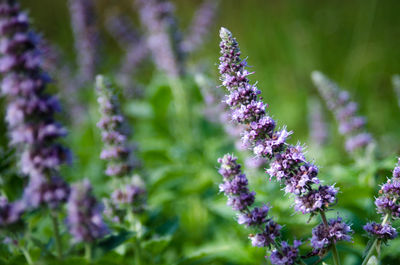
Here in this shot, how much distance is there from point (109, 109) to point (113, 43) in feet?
39.6

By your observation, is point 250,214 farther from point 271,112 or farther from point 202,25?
point 271,112

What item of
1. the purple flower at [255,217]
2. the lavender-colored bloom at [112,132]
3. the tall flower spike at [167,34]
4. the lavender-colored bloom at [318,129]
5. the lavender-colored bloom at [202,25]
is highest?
the lavender-colored bloom at [202,25]

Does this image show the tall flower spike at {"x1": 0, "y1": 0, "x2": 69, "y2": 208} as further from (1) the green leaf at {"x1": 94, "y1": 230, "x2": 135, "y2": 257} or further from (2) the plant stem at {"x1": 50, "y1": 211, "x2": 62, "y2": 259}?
(1) the green leaf at {"x1": 94, "y1": 230, "x2": 135, "y2": 257}

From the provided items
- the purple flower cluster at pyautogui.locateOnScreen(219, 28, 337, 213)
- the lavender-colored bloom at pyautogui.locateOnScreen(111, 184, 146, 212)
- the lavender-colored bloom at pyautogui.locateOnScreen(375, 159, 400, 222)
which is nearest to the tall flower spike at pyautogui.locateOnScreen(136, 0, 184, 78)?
the lavender-colored bloom at pyautogui.locateOnScreen(111, 184, 146, 212)

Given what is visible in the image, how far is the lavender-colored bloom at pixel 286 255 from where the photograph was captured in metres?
2.12

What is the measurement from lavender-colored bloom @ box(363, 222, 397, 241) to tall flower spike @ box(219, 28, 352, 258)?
33 centimetres

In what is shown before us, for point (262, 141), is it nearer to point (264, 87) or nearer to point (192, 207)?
point (192, 207)

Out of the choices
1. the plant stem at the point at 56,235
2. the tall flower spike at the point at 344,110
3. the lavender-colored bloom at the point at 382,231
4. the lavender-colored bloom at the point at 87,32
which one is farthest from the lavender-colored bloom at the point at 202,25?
the lavender-colored bloom at the point at 382,231

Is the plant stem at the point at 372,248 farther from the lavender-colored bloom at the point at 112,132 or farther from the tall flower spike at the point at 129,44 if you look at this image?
the tall flower spike at the point at 129,44

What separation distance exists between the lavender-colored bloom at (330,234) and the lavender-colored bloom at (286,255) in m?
0.11

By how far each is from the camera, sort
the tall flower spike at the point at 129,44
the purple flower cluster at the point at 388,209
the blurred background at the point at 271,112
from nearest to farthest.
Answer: the purple flower cluster at the point at 388,209
the blurred background at the point at 271,112
the tall flower spike at the point at 129,44

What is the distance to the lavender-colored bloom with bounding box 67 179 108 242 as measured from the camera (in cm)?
250

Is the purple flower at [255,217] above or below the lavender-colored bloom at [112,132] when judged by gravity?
below

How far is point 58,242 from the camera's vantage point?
2.56 metres
